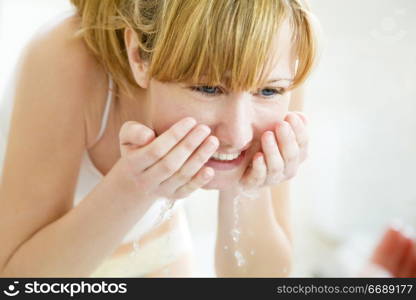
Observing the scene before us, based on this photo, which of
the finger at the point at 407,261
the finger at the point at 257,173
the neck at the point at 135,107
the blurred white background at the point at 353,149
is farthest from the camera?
the blurred white background at the point at 353,149

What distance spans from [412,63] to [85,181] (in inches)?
50.8

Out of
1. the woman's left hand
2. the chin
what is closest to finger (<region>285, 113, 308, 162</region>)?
the woman's left hand

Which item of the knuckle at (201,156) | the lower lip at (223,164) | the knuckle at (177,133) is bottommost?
the lower lip at (223,164)

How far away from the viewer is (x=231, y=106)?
0.71 m

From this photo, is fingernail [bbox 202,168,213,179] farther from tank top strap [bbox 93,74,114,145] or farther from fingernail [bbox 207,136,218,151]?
tank top strap [bbox 93,74,114,145]

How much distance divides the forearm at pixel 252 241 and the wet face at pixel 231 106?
0.27 meters

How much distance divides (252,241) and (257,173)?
0.32 m

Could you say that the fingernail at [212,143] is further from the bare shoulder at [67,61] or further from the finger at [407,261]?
the finger at [407,261]

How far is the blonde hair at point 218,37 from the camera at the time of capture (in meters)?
0.66

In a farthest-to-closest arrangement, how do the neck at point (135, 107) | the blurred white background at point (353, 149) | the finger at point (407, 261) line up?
1. the blurred white background at point (353, 149)
2. the finger at point (407, 261)
3. the neck at point (135, 107)

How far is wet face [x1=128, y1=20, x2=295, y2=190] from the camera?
2.31ft

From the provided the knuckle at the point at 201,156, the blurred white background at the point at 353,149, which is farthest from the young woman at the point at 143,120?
the blurred white background at the point at 353,149

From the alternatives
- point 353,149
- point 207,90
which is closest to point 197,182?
point 207,90

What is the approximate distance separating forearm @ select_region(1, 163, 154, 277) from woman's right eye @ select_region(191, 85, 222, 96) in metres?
0.21
